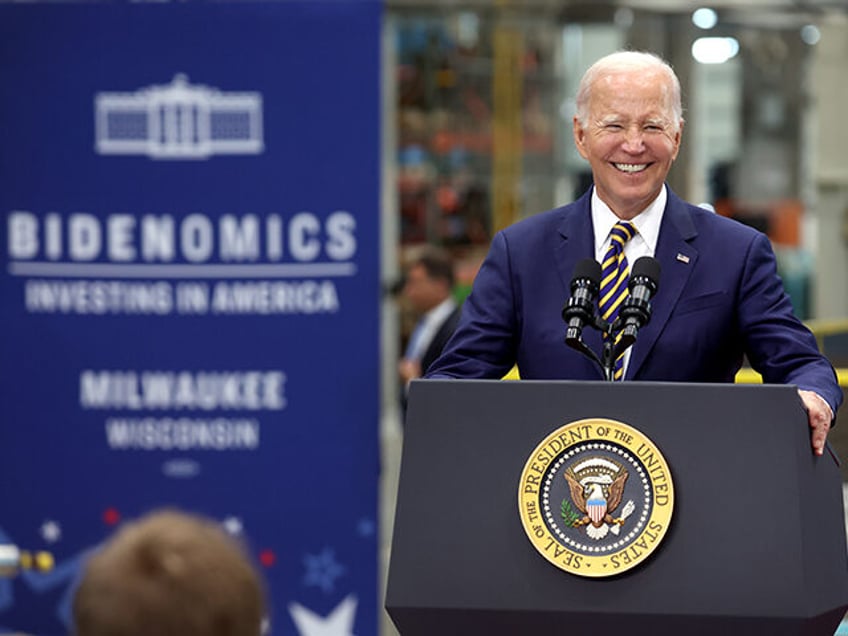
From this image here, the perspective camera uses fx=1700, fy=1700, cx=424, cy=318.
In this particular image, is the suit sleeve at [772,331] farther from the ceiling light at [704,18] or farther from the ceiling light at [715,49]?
Answer: the ceiling light at [715,49]

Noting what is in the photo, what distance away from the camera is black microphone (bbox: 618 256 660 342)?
8.44 feet

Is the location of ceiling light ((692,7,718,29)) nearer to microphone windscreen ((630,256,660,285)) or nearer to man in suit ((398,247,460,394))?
man in suit ((398,247,460,394))

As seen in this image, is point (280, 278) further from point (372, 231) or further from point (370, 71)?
point (370, 71)

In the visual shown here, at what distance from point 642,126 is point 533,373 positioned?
0.45 metres

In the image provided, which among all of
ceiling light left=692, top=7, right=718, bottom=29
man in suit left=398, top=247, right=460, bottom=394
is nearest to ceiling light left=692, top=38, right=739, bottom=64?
ceiling light left=692, top=7, right=718, bottom=29

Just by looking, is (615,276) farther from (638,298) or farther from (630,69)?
(630,69)

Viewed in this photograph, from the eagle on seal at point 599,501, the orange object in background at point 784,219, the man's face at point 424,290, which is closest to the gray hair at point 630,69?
the eagle on seal at point 599,501

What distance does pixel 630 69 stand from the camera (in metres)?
2.85

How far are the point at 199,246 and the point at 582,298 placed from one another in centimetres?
300

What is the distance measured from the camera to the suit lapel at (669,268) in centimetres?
281

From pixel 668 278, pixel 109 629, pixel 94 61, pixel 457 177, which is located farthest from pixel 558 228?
pixel 457 177

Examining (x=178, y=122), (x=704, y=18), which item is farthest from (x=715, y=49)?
(x=178, y=122)

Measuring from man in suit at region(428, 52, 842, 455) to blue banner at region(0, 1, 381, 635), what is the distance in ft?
8.43

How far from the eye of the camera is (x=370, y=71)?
548 cm
